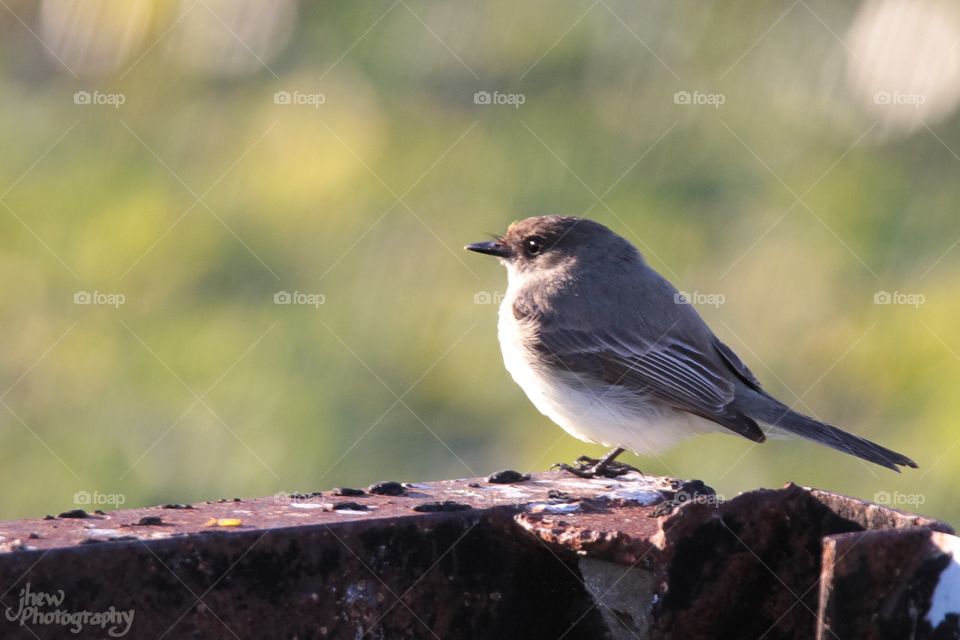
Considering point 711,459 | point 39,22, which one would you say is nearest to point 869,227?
point 711,459

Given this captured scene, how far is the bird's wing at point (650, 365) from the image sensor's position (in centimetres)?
504

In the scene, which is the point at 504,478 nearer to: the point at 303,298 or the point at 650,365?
the point at 650,365

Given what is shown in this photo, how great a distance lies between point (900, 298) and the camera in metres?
5.53

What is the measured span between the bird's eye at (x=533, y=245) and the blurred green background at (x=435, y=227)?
78cm

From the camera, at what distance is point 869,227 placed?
5.95m

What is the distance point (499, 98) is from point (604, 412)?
2.22 meters

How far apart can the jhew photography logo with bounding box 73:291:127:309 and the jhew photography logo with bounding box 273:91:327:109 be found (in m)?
1.26

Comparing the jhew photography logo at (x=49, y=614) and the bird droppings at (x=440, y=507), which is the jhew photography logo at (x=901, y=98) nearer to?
the bird droppings at (x=440, y=507)

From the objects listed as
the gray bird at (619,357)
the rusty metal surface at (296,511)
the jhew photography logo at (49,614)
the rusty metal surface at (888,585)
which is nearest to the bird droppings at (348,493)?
the rusty metal surface at (296,511)

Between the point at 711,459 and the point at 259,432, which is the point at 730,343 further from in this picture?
the point at 259,432

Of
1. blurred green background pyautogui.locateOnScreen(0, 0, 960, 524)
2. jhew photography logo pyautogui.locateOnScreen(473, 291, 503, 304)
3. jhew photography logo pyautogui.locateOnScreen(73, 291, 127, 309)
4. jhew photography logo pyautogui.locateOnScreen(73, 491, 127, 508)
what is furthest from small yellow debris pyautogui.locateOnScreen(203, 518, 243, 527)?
jhew photography logo pyautogui.locateOnScreen(73, 291, 127, 309)

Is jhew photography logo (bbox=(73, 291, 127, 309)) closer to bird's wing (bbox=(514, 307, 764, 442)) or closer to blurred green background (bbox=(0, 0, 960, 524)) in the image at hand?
blurred green background (bbox=(0, 0, 960, 524))

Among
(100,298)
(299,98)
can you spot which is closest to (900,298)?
(299,98)

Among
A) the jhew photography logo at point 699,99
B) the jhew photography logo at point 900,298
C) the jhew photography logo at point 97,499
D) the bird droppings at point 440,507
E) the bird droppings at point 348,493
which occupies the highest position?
the jhew photography logo at point 699,99
